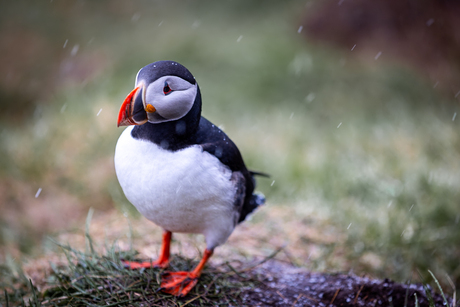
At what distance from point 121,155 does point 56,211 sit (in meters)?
2.66

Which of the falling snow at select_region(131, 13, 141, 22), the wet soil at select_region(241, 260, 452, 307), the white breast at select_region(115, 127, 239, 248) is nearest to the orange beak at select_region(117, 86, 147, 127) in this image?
the white breast at select_region(115, 127, 239, 248)

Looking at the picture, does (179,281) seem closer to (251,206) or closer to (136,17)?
(251,206)

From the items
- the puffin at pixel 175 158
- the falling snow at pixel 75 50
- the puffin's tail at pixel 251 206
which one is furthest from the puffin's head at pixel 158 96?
the falling snow at pixel 75 50

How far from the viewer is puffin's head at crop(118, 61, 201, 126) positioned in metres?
1.49

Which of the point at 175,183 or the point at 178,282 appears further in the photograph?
the point at 178,282

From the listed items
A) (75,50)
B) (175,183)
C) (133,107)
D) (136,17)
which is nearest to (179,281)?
(175,183)

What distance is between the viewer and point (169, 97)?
1.53m

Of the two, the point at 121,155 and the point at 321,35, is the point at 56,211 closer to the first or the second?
the point at 121,155

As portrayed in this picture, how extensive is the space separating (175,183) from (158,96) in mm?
386

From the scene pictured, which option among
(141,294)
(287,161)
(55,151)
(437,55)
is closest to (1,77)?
(55,151)

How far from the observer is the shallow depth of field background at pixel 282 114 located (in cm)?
325

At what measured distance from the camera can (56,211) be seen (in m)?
3.91

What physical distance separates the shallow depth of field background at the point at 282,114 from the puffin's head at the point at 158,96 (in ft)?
5.48

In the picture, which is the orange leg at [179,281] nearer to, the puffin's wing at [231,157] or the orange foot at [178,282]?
the orange foot at [178,282]
